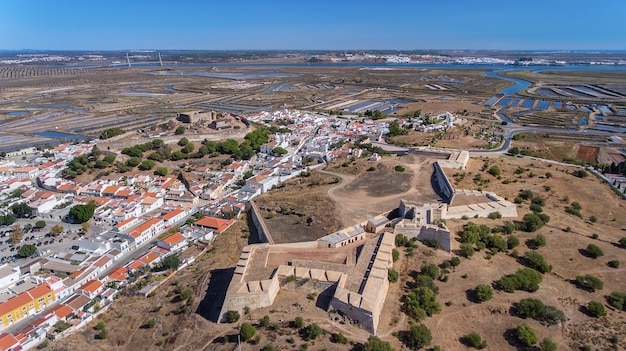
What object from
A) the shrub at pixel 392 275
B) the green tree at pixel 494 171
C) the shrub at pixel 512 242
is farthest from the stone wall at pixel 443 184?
the shrub at pixel 392 275

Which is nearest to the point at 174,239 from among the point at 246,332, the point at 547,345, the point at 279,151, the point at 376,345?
the point at 246,332

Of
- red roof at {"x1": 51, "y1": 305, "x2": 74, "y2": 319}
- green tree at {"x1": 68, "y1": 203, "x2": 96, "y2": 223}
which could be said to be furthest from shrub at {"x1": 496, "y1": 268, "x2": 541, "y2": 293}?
green tree at {"x1": 68, "y1": 203, "x2": 96, "y2": 223}

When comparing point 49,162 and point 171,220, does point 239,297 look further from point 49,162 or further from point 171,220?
A: point 49,162

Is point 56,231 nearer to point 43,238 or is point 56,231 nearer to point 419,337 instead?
point 43,238

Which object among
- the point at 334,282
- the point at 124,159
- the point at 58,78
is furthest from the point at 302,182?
the point at 58,78

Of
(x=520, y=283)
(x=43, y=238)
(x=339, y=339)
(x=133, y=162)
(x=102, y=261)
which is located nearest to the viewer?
(x=339, y=339)

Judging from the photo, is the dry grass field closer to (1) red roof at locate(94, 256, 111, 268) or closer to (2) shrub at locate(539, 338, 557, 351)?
(2) shrub at locate(539, 338, 557, 351)
